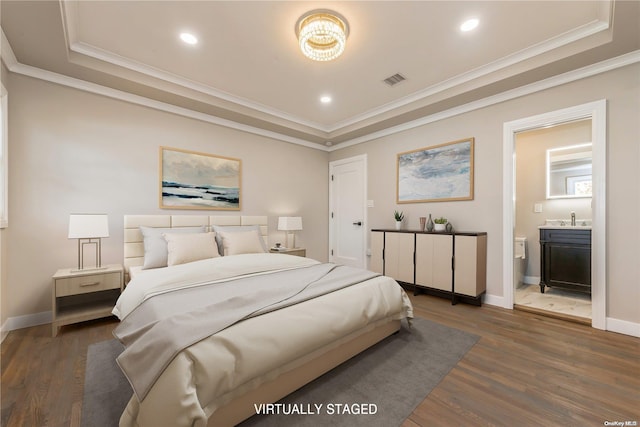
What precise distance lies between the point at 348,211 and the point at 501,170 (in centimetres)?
257

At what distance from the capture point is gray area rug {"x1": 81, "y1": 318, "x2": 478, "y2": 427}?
1.45 metres

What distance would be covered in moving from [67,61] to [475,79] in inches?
167

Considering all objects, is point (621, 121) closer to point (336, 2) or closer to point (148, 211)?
point (336, 2)

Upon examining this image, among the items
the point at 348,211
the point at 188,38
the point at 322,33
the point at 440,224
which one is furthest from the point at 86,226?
the point at 440,224

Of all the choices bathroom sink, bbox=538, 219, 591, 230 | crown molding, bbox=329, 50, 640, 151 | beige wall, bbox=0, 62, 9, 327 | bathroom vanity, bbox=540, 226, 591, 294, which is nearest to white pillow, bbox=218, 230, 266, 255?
beige wall, bbox=0, 62, 9, 327

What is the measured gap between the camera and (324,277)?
226 centimetres

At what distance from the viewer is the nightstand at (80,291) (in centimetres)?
241

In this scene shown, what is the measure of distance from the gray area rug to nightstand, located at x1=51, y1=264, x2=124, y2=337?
0.51 metres

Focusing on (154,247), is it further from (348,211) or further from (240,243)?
(348,211)

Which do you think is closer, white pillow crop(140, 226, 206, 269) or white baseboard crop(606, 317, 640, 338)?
white baseboard crop(606, 317, 640, 338)

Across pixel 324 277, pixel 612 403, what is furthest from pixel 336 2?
pixel 612 403

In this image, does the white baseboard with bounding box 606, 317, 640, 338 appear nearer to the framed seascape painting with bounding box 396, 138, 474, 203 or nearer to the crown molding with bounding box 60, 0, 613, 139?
the framed seascape painting with bounding box 396, 138, 474, 203

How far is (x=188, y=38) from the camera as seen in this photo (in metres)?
2.41

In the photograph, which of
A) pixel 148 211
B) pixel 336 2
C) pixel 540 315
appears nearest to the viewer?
pixel 336 2
